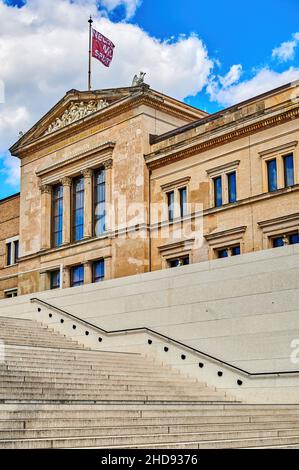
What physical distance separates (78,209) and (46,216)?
2293 millimetres

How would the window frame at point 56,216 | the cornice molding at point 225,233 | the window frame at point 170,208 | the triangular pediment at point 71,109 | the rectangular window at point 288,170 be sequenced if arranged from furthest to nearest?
Answer: the window frame at point 56,216 < the triangular pediment at point 71,109 < the window frame at point 170,208 < the cornice molding at point 225,233 < the rectangular window at point 288,170

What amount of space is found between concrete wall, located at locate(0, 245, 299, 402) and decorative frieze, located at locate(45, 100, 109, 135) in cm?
1111

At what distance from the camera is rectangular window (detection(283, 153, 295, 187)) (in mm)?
25969

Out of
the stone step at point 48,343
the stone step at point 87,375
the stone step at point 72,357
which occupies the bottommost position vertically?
the stone step at point 87,375

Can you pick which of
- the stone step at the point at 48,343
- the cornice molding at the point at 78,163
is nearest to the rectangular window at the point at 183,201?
the cornice molding at the point at 78,163

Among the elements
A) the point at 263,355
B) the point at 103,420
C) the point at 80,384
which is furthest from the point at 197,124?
the point at 103,420

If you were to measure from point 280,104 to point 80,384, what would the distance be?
45.8ft

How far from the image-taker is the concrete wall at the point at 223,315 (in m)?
19.8

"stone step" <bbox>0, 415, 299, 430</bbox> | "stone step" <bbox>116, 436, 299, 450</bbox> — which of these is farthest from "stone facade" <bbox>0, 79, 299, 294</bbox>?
"stone step" <bbox>116, 436, 299, 450</bbox>

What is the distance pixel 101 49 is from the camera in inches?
1352

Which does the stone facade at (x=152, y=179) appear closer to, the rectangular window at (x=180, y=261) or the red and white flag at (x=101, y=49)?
the rectangular window at (x=180, y=261)

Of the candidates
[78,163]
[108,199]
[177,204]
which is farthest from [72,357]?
[78,163]

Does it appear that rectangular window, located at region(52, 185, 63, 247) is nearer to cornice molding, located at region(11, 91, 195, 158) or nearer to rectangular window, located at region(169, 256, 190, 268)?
cornice molding, located at region(11, 91, 195, 158)

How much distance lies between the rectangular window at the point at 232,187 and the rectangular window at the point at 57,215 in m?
10.4
